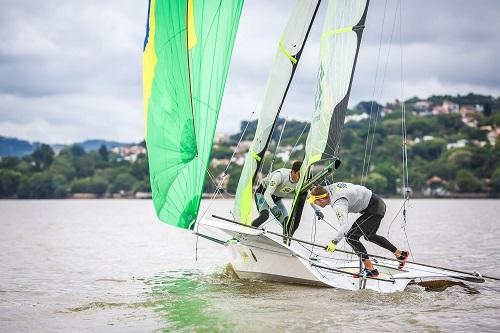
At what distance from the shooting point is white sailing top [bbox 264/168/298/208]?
511 inches

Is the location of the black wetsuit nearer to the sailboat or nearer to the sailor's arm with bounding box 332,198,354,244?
the sailboat

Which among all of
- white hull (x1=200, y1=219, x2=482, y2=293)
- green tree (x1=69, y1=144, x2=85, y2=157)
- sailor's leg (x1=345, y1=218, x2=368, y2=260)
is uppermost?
green tree (x1=69, y1=144, x2=85, y2=157)

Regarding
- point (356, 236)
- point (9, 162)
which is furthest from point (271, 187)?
point (9, 162)

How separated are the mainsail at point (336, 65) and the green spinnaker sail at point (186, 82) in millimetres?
1601

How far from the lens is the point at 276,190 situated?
43.3 feet

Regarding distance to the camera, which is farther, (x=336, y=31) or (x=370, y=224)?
(x=336, y=31)

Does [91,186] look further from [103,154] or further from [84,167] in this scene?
[103,154]

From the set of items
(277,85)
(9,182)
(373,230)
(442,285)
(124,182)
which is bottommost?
(442,285)

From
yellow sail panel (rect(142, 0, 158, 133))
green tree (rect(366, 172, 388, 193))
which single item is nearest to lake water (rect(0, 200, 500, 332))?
yellow sail panel (rect(142, 0, 158, 133))

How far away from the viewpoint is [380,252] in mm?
22422

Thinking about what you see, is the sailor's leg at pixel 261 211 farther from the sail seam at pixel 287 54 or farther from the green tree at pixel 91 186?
the green tree at pixel 91 186

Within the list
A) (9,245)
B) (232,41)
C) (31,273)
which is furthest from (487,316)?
(9,245)

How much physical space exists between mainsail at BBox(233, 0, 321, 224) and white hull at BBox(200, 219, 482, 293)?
789 millimetres

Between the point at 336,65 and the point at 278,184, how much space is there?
2253mm
